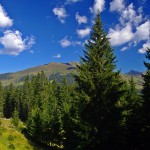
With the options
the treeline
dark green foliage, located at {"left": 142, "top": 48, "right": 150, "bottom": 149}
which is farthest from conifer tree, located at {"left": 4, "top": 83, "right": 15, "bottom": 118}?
dark green foliage, located at {"left": 142, "top": 48, "right": 150, "bottom": 149}

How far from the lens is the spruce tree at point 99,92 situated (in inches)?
1296

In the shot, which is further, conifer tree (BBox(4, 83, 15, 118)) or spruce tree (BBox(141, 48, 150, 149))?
conifer tree (BBox(4, 83, 15, 118))

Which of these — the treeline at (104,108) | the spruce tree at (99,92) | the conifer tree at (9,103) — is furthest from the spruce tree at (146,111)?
the conifer tree at (9,103)

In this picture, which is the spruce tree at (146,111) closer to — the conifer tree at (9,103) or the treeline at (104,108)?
the treeline at (104,108)

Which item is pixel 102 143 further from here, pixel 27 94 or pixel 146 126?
pixel 27 94

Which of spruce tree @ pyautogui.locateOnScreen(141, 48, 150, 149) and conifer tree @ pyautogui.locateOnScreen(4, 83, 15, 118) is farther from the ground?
conifer tree @ pyautogui.locateOnScreen(4, 83, 15, 118)

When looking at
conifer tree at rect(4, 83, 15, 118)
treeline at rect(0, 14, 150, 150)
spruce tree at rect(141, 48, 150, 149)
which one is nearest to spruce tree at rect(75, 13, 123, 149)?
treeline at rect(0, 14, 150, 150)

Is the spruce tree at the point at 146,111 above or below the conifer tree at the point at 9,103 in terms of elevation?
below

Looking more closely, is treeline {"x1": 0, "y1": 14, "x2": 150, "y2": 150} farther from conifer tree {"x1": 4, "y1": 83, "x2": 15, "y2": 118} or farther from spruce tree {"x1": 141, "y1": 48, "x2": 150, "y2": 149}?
conifer tree {"x1": 4, "y1": 83, "x2": 15, "y2": 118}

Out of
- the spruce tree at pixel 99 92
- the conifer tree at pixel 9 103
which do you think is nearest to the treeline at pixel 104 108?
the spruce tree at pixel 99 92

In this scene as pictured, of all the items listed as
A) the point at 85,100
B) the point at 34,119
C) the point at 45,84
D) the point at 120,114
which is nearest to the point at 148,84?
the point at 120,114

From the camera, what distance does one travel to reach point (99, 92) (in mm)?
34594

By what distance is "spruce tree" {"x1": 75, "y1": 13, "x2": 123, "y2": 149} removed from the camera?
3291 centimetres

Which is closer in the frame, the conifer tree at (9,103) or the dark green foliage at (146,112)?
the dark green foliage at (146,112)
